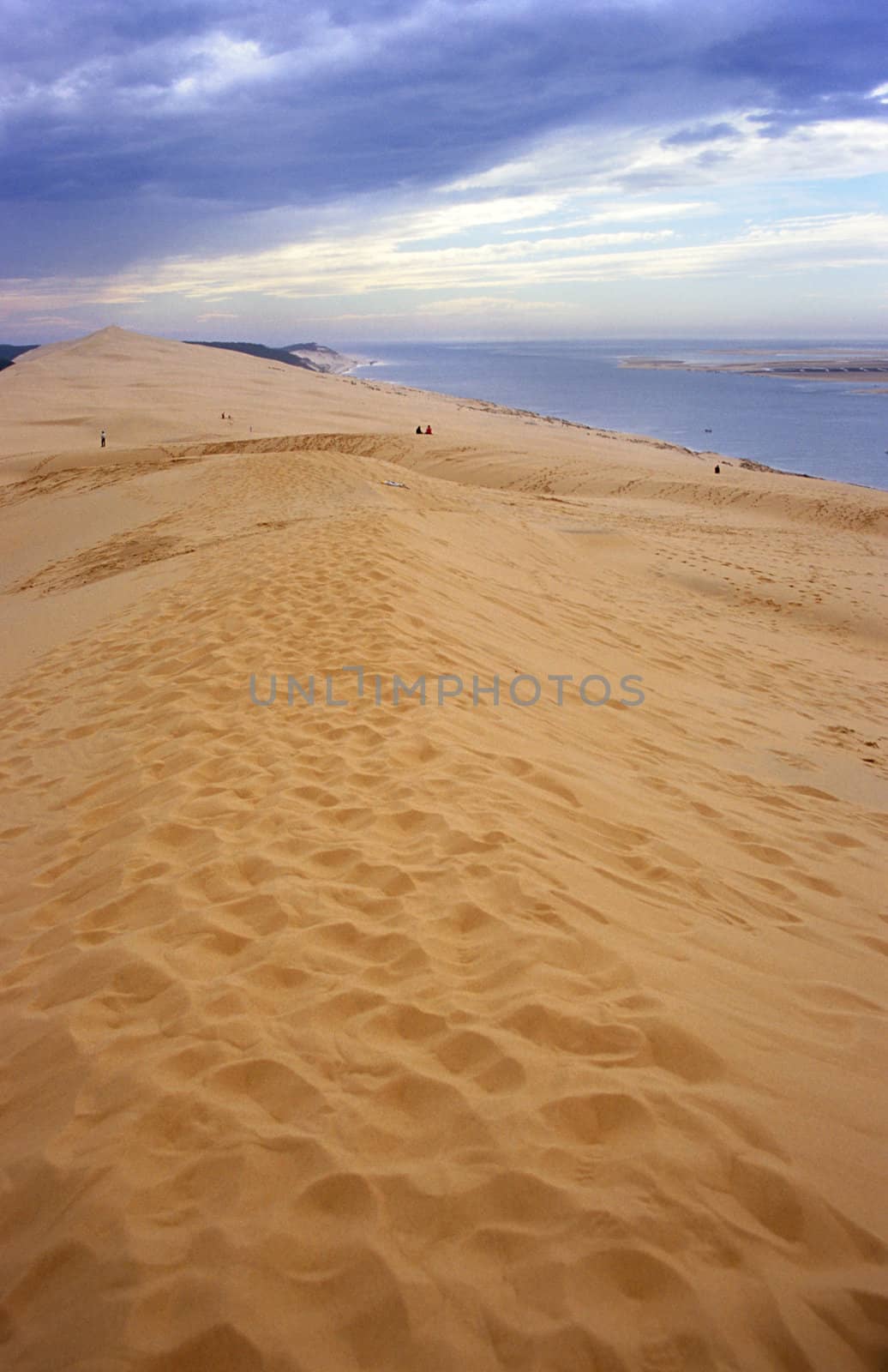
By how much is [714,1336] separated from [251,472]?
1625cm

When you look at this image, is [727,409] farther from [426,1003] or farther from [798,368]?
[426,1003]

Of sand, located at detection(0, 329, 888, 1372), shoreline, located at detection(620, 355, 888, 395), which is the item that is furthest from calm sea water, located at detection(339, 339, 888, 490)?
sand, located at detection(0, 329, 888, 1372)

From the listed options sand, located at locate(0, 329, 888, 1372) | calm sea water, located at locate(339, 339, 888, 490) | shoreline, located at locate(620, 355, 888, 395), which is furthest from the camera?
shoreline, located at locate(620, 355, 888, 395)

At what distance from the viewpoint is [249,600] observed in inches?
284

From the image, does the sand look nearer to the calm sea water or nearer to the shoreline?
the calm sea water

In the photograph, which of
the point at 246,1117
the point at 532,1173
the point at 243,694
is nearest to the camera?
the point at 532,1173

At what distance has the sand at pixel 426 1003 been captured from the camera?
1.87 meters

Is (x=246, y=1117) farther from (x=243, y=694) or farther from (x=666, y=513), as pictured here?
(x=666, y=513)

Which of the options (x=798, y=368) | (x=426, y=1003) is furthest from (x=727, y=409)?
(x=426, y=1003)

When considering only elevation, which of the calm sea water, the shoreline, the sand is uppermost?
the shoreline

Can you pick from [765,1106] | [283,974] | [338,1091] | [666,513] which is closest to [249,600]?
[283,974]

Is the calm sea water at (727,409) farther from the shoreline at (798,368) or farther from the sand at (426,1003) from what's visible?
the sand at (426,1003)

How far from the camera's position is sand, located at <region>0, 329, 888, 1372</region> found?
6.13 feet

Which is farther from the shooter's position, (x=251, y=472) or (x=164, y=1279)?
(x=251, y=472)
